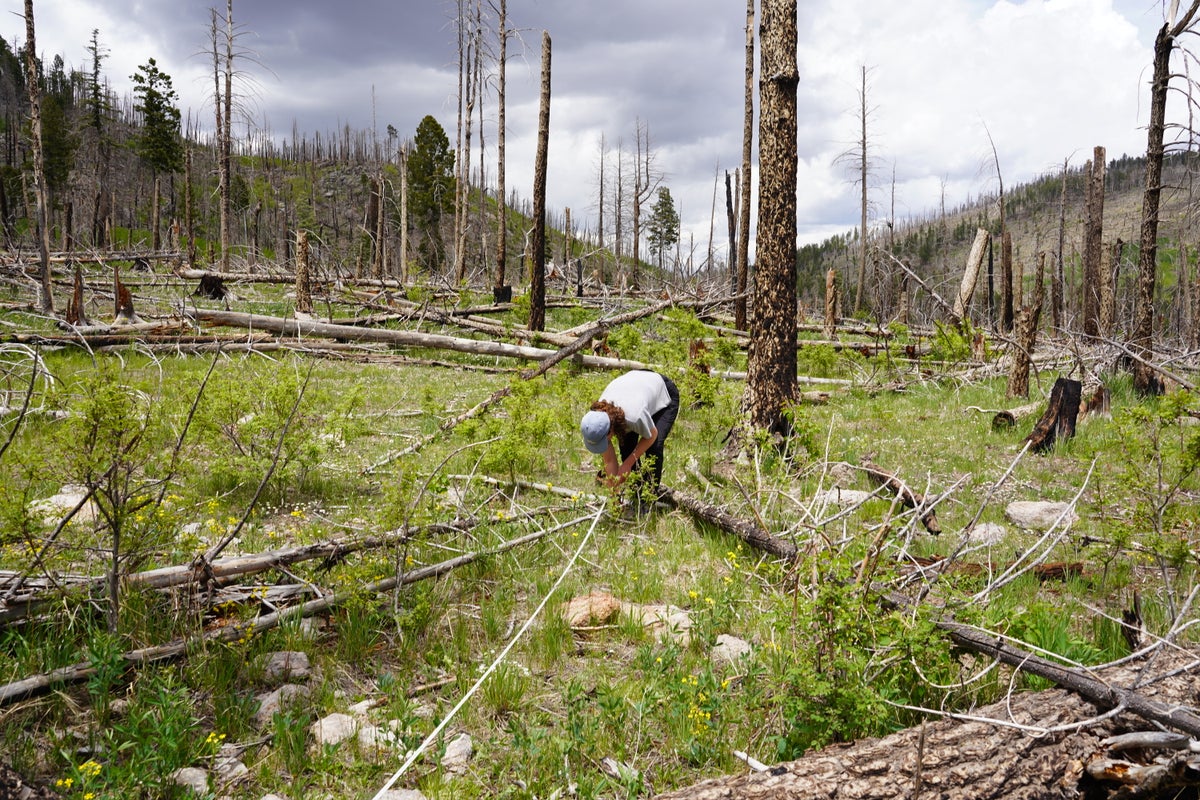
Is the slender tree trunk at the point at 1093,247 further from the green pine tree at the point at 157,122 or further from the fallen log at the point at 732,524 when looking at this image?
the green pine tree at the point at 157,122

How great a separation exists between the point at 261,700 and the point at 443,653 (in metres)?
0.90

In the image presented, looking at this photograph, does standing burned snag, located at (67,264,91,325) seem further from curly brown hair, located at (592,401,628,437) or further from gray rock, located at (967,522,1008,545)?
gray rock, located at (967,522,1008,545)

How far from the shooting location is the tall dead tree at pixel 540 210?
1638 centimetres

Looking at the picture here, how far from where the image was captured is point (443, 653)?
11.7 ft

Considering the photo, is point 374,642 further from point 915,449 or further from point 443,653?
point 915,449

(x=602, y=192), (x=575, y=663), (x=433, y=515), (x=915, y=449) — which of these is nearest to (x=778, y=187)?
(x=915, y=449)

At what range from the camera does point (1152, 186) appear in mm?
10664

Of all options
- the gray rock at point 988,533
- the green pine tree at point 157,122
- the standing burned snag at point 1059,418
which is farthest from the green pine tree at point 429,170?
the gray rock at point 988,533

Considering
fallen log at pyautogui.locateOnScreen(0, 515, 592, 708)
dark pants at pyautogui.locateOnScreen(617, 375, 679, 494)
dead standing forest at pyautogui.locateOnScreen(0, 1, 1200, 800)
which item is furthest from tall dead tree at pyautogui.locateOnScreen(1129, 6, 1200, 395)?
fallen log at pyautogui.locateOnScreen(0, 515, 592, 708)

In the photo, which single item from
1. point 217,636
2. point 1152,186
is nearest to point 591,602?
point 217,636

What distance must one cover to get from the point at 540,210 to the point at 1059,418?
500 inches

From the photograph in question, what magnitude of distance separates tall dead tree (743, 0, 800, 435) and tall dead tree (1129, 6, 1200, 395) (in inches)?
249

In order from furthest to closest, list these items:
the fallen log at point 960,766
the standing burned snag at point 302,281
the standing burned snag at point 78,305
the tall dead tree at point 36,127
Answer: the standing burned snag at point 302,281, the standing burned snag at point 78,305, the tall dead tree at point 36,127, the fallen log at point 960,766

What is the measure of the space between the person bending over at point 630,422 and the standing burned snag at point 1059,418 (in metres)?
5.11
